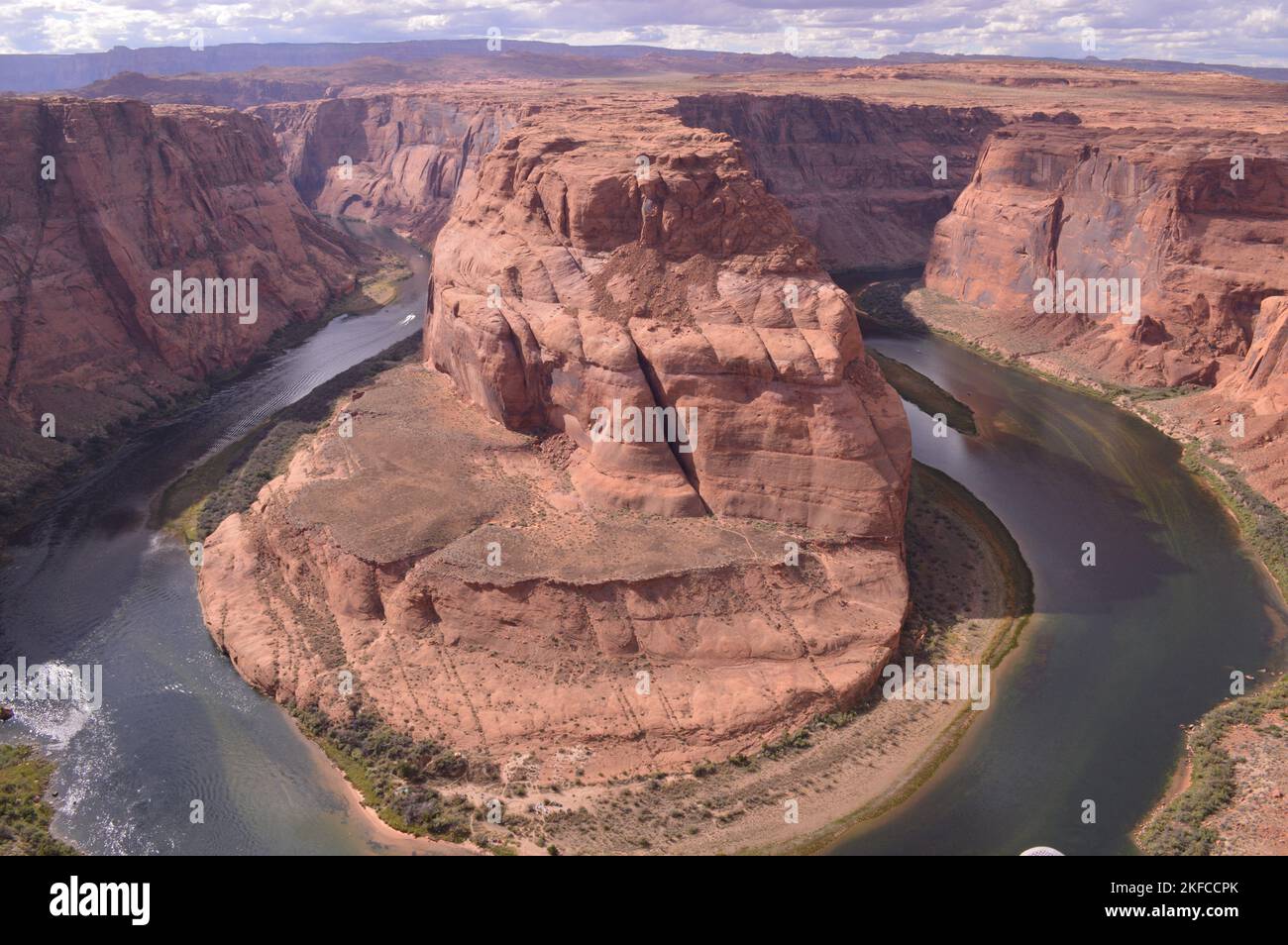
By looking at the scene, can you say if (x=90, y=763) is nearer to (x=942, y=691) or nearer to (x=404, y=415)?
(x=404, y=415)

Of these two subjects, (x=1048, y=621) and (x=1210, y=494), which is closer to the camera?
(x=1048, y=621)

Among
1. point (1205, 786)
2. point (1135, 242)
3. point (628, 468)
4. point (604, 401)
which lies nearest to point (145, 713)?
point (628, 468)

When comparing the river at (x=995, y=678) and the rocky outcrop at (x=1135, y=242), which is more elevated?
the rocky outcrop at (x=1135, y=242)

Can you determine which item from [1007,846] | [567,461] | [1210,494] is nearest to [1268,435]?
[1210,494]

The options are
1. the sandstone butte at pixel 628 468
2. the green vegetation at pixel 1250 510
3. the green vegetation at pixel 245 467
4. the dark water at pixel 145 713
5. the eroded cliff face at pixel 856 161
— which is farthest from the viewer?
the eroded cliff face at pixel 856 161

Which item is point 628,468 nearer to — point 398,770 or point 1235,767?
point 398,770

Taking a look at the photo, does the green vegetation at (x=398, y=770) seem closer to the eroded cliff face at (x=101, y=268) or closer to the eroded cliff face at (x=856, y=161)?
the eroded cliff face at (x=101, y=268)

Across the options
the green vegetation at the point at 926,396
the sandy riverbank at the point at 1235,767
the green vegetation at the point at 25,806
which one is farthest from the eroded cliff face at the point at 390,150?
the green vegetation at the point at 25,806
